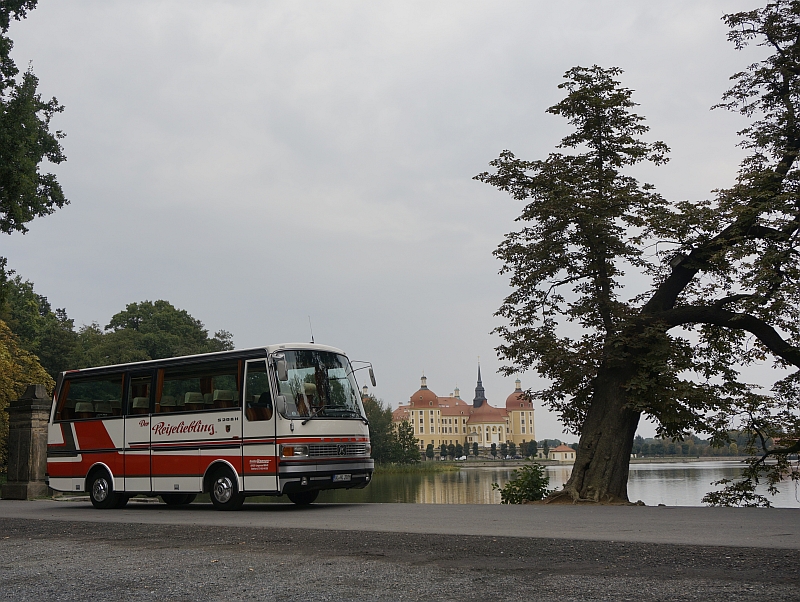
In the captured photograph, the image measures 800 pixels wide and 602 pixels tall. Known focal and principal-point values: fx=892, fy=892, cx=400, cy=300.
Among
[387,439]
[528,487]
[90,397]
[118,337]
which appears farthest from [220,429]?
[387,439]

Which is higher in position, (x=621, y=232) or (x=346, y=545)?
(x=621, y=232)

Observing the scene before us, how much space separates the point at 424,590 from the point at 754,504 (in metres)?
12.8

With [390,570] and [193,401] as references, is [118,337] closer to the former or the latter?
[193,401]

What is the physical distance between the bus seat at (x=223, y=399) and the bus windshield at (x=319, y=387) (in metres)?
1.15

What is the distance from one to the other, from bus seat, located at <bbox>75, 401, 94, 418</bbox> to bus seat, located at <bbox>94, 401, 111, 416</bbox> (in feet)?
0.41

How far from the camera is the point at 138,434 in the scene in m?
17.5

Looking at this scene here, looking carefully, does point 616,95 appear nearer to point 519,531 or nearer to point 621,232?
point 621,232

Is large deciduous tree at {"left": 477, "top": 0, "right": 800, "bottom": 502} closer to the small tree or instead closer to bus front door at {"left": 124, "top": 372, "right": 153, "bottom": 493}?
bus front door at {"left": 124, "top": 372, "right": 153, "bottom": 493}

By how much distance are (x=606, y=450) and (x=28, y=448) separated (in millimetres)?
14048

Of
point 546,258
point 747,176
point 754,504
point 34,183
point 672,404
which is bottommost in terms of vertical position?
point 754,504

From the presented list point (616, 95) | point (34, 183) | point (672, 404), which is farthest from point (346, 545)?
point (34, 183)

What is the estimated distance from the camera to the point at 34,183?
23.0 metres

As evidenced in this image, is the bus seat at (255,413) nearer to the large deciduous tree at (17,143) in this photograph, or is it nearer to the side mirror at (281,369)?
the side mirror at (281,369)

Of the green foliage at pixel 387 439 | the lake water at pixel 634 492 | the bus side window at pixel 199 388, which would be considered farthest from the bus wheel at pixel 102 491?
the green foliage at pixel 387 439
